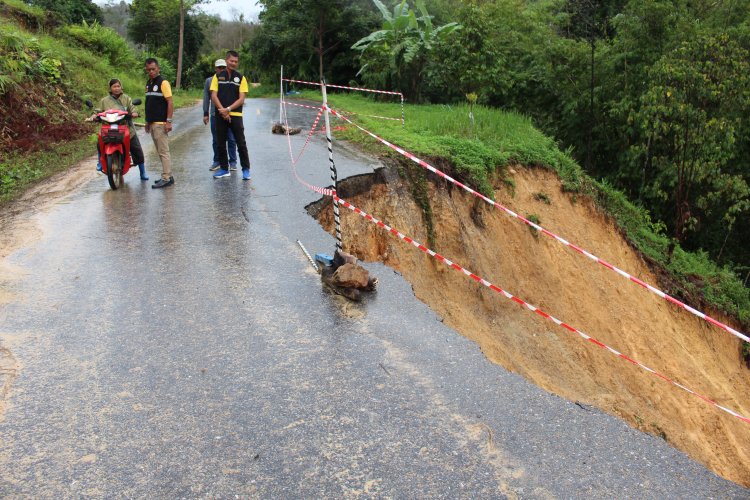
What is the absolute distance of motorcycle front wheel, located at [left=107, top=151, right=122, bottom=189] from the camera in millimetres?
9180

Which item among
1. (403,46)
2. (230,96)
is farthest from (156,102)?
(403,46)

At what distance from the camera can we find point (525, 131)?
16.1 meters

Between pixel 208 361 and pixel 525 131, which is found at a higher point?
pixel 525 131

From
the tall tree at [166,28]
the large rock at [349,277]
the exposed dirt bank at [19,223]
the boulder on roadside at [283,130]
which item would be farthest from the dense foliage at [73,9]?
the large rock at [349,277]

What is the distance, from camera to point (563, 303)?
11414 mm

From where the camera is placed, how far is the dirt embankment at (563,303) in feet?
26.9

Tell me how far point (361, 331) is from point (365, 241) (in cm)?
384

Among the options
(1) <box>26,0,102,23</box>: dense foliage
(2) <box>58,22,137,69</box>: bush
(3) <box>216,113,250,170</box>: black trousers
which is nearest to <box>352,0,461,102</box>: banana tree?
(2) <box>58,22,137,69</box>: bush

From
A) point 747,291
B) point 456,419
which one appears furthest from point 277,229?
point 747,291

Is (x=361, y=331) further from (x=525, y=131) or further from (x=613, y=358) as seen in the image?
(x=525, y=131)

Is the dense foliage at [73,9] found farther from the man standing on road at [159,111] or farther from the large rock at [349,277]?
the large rock at [349,277]

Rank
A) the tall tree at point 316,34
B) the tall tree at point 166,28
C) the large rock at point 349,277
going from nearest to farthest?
the large rock at point 349,277 → the tall tree at point 316,34 → the tall tree at point 166,28

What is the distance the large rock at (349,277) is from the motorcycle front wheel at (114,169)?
5051mm

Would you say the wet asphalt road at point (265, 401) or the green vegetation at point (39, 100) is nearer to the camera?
the wet asphalt road at point (265, 401)
